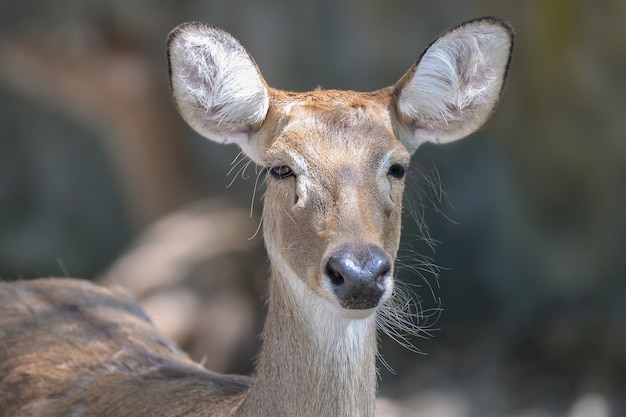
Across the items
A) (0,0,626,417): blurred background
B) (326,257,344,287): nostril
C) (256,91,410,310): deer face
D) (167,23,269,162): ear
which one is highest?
(167,23,269,162): ear

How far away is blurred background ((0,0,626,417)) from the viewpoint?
818 centimetres

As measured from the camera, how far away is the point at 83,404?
466 centimetres

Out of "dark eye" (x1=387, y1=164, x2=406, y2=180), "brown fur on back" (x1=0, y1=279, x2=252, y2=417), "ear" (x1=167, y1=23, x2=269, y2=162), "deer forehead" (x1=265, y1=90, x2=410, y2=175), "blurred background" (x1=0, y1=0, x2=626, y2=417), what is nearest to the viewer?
"deer forehead" (x1=265, y1=90, x2=410, y2=175)

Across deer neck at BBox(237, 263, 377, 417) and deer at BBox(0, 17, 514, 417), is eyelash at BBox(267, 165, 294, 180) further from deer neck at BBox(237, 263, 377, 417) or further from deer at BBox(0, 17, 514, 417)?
deer neck at BBox(237, 263, 377, 417)

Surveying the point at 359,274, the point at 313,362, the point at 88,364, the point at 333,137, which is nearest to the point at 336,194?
the point at 333,137

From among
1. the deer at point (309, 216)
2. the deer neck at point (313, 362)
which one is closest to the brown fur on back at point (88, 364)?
the deer at point (309, 216)

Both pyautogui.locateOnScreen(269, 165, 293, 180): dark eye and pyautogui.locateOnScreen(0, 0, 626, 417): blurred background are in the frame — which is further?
Answer: pyautogui.locateOnScreen(0, 0, 626, 417): blurred background

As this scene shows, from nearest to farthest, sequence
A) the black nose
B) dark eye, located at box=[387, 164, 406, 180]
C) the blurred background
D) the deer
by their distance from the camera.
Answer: the black nose
the deer
dark eye, located at box=[387, 164, 406, 180]
the blurred background

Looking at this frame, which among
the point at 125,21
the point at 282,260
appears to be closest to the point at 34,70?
the point at 125,21

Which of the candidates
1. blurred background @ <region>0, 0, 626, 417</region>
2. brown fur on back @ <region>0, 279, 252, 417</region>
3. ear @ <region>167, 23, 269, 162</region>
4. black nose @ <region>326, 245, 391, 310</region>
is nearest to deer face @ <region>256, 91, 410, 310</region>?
black nose @ <region>326, 245, 391, 310</region>

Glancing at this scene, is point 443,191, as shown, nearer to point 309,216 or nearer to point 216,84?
point 216,84

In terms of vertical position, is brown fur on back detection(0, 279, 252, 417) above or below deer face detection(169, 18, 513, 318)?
below

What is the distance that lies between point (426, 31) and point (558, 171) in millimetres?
1846

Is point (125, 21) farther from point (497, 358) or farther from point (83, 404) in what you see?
point (83, 404)
